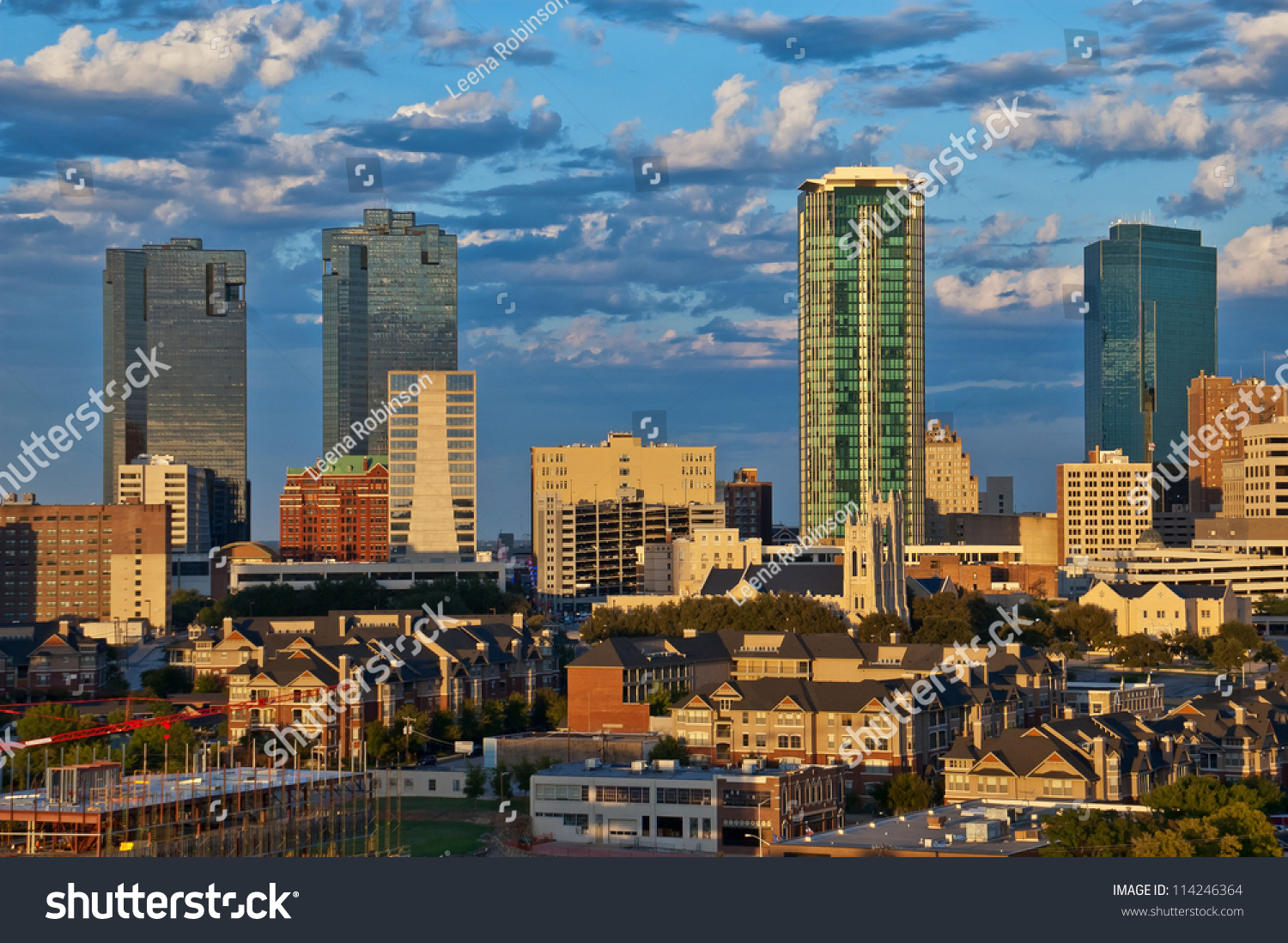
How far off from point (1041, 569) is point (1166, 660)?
5377cm

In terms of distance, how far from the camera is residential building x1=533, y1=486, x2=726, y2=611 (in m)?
180

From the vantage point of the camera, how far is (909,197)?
7480 inches

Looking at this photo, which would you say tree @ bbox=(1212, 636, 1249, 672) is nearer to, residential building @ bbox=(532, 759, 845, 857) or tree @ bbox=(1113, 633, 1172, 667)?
tree @ bbox=(1113, 633, 1172, 667)

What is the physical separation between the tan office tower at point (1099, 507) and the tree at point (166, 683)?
11350cm

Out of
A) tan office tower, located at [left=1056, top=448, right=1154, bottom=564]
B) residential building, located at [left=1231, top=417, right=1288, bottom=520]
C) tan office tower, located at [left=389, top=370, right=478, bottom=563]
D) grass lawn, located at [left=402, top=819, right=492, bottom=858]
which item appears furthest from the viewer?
tan office tower, located at [left=1056, top=448, right=1154, bottom=564]

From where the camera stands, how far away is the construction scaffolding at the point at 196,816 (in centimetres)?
5300

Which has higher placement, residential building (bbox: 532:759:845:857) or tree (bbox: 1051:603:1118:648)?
tree (bbox: 1051:603:1118:648)

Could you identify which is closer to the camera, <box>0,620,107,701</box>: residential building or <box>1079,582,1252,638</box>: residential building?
<box>0,620,107,701</box>: residential building

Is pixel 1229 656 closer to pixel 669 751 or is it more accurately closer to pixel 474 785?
pixel 669 751

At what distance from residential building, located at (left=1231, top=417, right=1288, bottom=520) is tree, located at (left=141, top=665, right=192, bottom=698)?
112 m

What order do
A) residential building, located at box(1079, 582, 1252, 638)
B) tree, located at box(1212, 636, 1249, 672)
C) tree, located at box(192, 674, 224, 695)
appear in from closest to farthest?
1. tree, located at box(192, 674, 224, 695)
2. tree, located at box(1212, 636, 1249, 672)
3. residential building, located at box(1079, 582, 1252, 638)

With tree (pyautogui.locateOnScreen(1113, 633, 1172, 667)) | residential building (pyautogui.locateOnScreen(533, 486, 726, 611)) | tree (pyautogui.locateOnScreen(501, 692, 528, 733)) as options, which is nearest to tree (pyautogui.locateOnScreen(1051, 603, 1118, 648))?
tree (pyautogui.locateOnScreen(1113, 633, 1172, 667))

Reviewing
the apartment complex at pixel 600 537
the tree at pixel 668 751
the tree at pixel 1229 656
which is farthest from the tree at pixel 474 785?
the apartment complex at pixel 600 537

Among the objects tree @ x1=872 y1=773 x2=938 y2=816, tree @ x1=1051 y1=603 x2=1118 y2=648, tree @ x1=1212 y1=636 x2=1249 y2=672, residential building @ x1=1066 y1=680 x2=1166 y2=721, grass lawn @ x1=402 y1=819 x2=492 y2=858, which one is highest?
tree @ x1=1051 y1=603 x2=1118 y2=648
